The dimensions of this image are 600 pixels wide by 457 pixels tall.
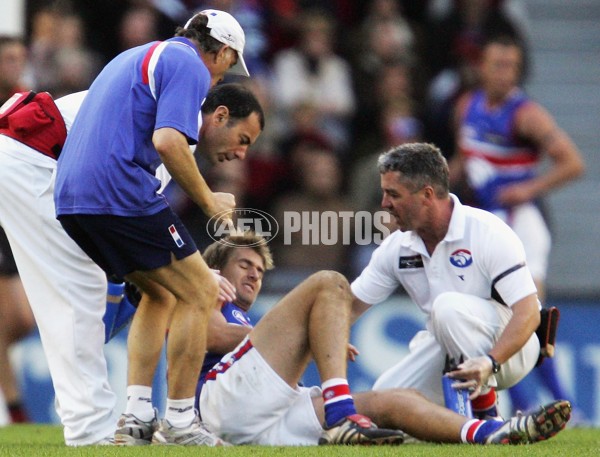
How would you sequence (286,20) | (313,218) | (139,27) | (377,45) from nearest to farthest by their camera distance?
(313,218)
(139,27)
(377,45)
(286,20)

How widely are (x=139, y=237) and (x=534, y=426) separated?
1.84m

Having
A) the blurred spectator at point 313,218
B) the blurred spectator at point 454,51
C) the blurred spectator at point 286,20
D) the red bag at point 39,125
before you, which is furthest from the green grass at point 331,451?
the blurred spectator at point 286,20

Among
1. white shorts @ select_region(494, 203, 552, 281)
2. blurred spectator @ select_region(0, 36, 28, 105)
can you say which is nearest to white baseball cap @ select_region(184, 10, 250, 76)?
blurred spectator @ select_region(0, 36, 28, 105)

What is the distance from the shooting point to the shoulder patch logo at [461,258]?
6.17 metres

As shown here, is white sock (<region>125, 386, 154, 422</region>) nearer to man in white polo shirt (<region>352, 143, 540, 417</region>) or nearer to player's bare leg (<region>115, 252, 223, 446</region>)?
player's bare leg (<region>115, 252, 223, 446</region>)

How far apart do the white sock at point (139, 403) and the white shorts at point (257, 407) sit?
10.6 inches

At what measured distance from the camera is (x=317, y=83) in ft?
39.0

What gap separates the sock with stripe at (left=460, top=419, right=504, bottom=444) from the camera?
562cm

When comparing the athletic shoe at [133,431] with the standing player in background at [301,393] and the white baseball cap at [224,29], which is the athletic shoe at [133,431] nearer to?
the standing player in background at [301,393]

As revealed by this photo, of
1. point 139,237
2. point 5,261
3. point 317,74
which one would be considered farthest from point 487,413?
point 317,74

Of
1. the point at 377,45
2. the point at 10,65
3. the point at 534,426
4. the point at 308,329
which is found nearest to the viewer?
the point at 534,426

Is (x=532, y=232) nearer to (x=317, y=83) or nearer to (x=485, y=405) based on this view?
(x=317, y=83)

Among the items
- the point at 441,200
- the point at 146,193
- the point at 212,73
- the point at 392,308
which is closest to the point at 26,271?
the point at 146,193

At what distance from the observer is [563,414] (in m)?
5.53
